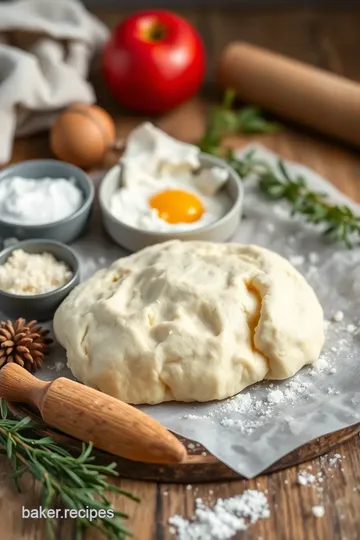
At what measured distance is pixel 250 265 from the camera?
2434 millimetres

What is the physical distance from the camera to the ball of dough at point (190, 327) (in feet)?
7.08

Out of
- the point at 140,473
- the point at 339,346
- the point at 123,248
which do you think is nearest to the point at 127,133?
the point at 123,248

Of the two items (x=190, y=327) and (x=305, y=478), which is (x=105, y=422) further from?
(x=305, y=478)

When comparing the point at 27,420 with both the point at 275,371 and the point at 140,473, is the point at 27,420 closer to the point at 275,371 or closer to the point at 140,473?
the point at 140,473

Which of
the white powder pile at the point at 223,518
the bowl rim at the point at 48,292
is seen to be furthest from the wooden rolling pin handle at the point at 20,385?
the white powder pile at the point at 223,518

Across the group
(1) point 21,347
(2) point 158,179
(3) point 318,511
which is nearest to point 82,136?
(2) point 158,179

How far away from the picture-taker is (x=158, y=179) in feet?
9.84

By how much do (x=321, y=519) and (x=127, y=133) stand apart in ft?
6.78

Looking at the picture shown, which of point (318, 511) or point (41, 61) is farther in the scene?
point (41, 61)

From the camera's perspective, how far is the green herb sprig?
280 centimetres

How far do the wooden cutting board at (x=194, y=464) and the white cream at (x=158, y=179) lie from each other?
3.12 ft

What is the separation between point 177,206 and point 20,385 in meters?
0.96

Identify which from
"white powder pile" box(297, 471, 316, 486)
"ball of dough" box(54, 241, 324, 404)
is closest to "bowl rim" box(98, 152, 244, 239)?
"ball of dough" box(54, 241, 324, 404)

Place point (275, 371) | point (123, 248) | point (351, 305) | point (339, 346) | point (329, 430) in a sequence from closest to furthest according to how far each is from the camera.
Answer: point (329, 430)
point (275, 371)
point (339, 346)
point (351, 305)
point (123, 248)
